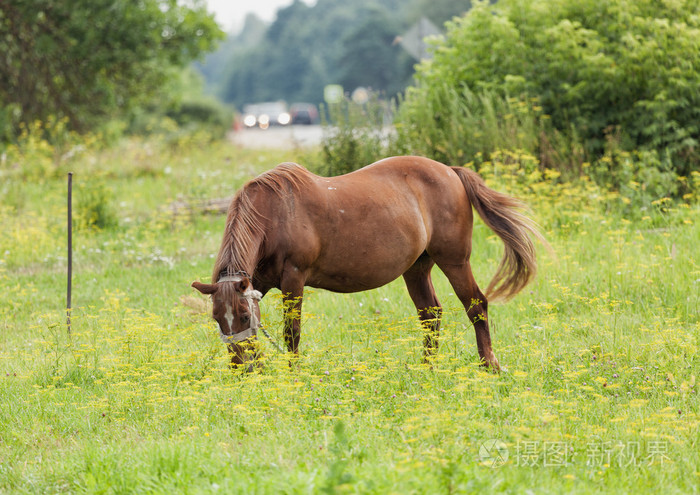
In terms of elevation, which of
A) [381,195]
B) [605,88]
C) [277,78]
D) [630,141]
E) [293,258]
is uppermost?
[277,78]

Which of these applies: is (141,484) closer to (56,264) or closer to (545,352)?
(545,352)

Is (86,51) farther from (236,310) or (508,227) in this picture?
(236,310)

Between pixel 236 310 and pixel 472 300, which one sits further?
pixel 472 300

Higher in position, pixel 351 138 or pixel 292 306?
pixel 351 138

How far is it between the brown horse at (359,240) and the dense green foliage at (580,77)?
5.23 m

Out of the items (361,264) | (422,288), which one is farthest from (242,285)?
(422,288)

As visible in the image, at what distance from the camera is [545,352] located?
232 inches

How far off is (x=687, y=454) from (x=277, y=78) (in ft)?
292

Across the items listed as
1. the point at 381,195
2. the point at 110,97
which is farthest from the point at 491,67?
the point at 110,97

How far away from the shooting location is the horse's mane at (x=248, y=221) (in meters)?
5.07

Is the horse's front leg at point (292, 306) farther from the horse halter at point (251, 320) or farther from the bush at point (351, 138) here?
the bush at point (351, 138)

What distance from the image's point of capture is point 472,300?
6039mm

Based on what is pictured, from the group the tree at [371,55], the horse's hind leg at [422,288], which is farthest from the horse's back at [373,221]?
the tree at [371,55]

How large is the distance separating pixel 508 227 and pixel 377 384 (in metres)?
1.93
